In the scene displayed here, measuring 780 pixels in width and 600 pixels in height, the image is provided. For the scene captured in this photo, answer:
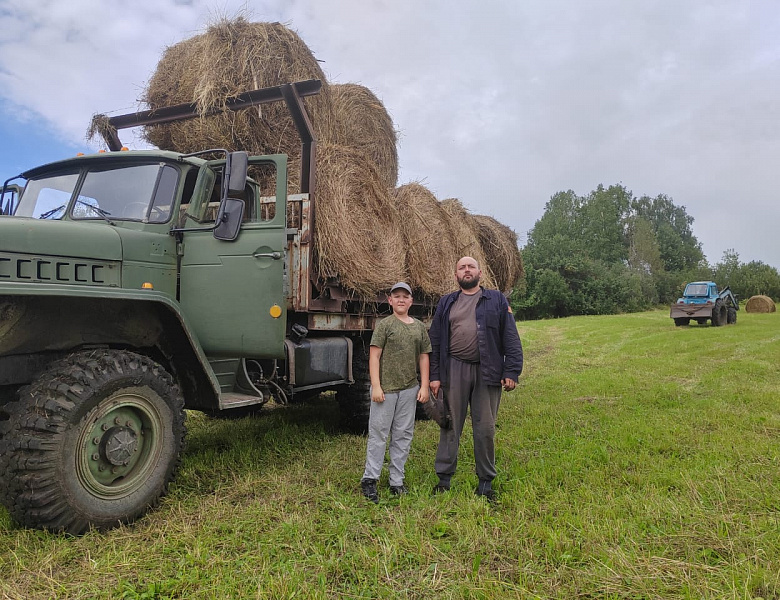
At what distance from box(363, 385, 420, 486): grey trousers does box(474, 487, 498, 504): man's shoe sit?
519mm

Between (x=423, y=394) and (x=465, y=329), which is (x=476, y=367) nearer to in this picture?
(x=465, y=329)

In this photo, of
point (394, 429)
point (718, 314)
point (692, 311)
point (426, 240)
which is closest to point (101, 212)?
point (394, 429)

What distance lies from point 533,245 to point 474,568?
40.4 meters

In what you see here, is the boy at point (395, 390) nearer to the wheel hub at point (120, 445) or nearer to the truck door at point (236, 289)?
the truck door at point (236, 289)

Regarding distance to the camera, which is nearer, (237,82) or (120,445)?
(120,445)

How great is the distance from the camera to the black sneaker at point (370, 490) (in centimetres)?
356

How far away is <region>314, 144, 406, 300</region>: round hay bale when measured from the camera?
4.70 meters

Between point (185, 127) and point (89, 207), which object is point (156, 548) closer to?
point (89, 207)

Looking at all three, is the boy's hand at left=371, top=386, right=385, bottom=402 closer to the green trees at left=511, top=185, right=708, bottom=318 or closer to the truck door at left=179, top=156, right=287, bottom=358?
the truck door at left=179, top=156, right=287, bottom=358

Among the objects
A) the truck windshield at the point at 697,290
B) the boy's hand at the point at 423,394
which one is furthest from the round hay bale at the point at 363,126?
the truck windshield at the point at 697,290

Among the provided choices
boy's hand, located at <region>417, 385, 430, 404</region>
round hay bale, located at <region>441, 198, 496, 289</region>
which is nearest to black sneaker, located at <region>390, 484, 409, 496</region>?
boy's hand, located at <region>417, 385, 430, 404</region>

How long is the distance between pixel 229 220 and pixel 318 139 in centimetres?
201

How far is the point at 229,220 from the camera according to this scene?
12.6 ft

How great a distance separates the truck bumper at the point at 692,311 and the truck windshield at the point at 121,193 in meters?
20.9
